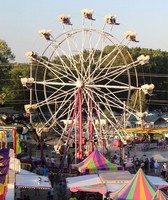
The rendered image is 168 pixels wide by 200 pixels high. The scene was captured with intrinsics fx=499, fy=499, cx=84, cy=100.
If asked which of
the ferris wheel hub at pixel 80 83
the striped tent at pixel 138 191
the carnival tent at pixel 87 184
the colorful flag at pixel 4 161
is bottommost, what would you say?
the carnival tent at pixel 87 184

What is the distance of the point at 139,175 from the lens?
17188 millimetres

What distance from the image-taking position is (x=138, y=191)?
16.6 m

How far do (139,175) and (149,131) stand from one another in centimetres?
1802

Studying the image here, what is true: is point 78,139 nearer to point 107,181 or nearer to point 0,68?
point 107,181

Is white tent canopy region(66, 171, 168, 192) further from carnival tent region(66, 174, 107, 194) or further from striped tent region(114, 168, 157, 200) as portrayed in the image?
striped tent region(114, 168, 157, 200)

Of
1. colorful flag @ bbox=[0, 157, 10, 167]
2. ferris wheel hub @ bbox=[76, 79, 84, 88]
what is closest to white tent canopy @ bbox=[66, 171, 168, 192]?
colorful flag @ bbox=[0, 157, 10, 167]

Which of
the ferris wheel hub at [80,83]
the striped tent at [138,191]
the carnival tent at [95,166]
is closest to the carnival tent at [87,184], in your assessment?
the carnival tent at [95,166]

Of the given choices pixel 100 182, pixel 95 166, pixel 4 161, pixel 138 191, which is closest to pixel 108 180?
pixel 100 182

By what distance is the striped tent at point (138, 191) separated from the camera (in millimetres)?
16391

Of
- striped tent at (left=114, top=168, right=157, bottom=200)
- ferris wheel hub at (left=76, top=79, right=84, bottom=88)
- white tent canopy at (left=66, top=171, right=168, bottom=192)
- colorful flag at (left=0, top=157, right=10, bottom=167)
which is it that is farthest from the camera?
ferris wheel hub at (left=76, top=79, right=84, bottom=88)

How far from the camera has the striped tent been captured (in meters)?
16.4

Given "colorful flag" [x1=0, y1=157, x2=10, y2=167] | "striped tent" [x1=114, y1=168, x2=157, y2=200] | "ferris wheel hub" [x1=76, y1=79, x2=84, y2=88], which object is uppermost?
"ferris wheel hub" [x1=76, y1=79, x2=84, y2=88]

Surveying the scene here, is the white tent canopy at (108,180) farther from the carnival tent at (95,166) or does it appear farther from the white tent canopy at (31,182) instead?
the carnival tent at (95,166)

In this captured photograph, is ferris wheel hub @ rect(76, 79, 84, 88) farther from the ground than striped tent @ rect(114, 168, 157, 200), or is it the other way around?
ferris wheel hub @ rect(76, 79, 84, 88)
